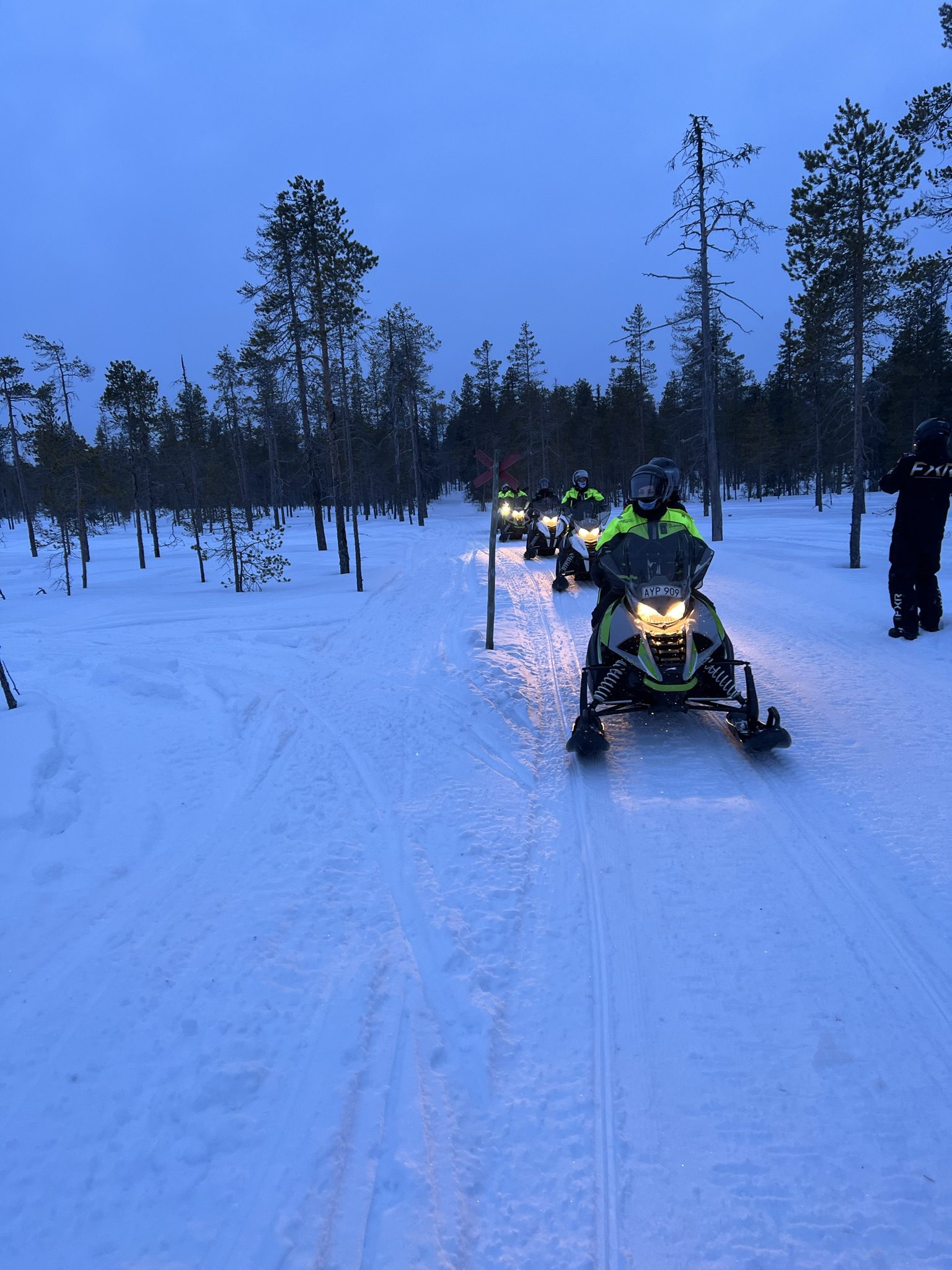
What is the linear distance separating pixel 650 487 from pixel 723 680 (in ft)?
5.95

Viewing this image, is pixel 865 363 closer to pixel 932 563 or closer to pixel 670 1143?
pixel 932 563

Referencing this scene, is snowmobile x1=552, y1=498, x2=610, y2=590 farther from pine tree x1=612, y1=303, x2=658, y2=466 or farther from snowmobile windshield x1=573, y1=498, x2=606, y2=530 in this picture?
pine tree x1=612, y1=303, x2=658, y2=466

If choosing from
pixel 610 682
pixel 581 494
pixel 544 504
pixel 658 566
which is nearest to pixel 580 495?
pixel 581 494

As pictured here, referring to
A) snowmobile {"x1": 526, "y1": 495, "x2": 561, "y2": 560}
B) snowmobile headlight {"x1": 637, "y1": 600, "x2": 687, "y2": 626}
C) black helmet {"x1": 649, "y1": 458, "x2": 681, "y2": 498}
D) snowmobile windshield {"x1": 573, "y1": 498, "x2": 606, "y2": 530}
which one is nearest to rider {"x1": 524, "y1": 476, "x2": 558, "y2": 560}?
snowmobile {"x1": 526, "y1": 495, "x2": 561, "y2": 560}

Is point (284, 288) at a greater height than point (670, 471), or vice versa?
point (284, 288)

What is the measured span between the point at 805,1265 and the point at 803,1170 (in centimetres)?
30

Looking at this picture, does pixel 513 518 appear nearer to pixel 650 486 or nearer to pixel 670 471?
pixel 670 471

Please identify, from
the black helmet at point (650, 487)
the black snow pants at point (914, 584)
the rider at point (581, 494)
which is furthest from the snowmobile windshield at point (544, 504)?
the black helmet at point (650, 487)

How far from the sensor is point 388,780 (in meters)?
5.48

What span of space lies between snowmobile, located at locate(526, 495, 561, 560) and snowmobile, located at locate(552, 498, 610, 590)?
10.9ft

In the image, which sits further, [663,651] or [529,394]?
[529,394]

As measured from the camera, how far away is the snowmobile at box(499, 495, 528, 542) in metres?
25.4

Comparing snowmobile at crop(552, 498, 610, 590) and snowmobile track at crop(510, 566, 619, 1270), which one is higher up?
snowmobile at crop(552, 498, 610, 590)

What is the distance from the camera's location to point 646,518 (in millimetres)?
6031
